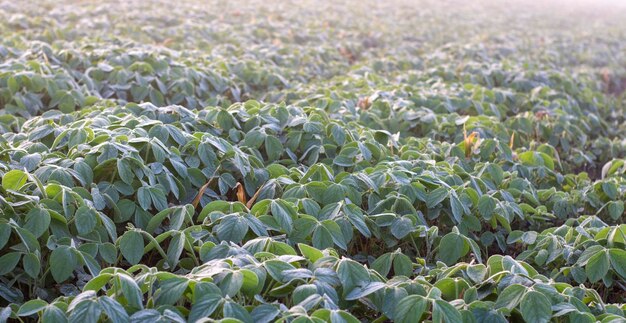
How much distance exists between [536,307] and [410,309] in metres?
0.39

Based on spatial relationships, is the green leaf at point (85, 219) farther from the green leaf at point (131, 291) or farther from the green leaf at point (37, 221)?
the green leaf at point (131, 291)

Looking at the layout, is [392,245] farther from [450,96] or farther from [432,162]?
[450,96]

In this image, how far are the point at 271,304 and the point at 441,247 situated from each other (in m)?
0.90

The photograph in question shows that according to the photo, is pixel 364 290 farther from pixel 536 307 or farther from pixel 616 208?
pixel 616 208

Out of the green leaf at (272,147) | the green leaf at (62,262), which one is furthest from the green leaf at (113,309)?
the green leaf at (272,147)

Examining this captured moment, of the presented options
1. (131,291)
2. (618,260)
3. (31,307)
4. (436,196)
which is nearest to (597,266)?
(618,260)

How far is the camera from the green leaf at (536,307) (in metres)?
1.98

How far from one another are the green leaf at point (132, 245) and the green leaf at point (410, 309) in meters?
0.93

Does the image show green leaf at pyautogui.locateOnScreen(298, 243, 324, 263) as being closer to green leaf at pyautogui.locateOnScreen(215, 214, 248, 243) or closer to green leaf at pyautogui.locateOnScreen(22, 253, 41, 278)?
green leaf at pyautogui.locateOnScreen(215, 214, 248, 243)

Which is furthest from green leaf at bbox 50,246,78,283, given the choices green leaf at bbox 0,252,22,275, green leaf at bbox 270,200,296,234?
green leaf at bbox 270,200,296,234

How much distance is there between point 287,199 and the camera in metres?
2.69

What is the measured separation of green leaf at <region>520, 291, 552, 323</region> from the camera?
6.48ft

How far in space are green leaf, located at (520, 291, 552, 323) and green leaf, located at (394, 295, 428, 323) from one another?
31 cm

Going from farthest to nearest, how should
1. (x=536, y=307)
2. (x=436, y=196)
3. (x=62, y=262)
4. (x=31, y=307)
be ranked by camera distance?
1. (x=436, y=196)
2. (x=62, y=262)
3. (x=536, y=307)
4. (x=31, y=307)
